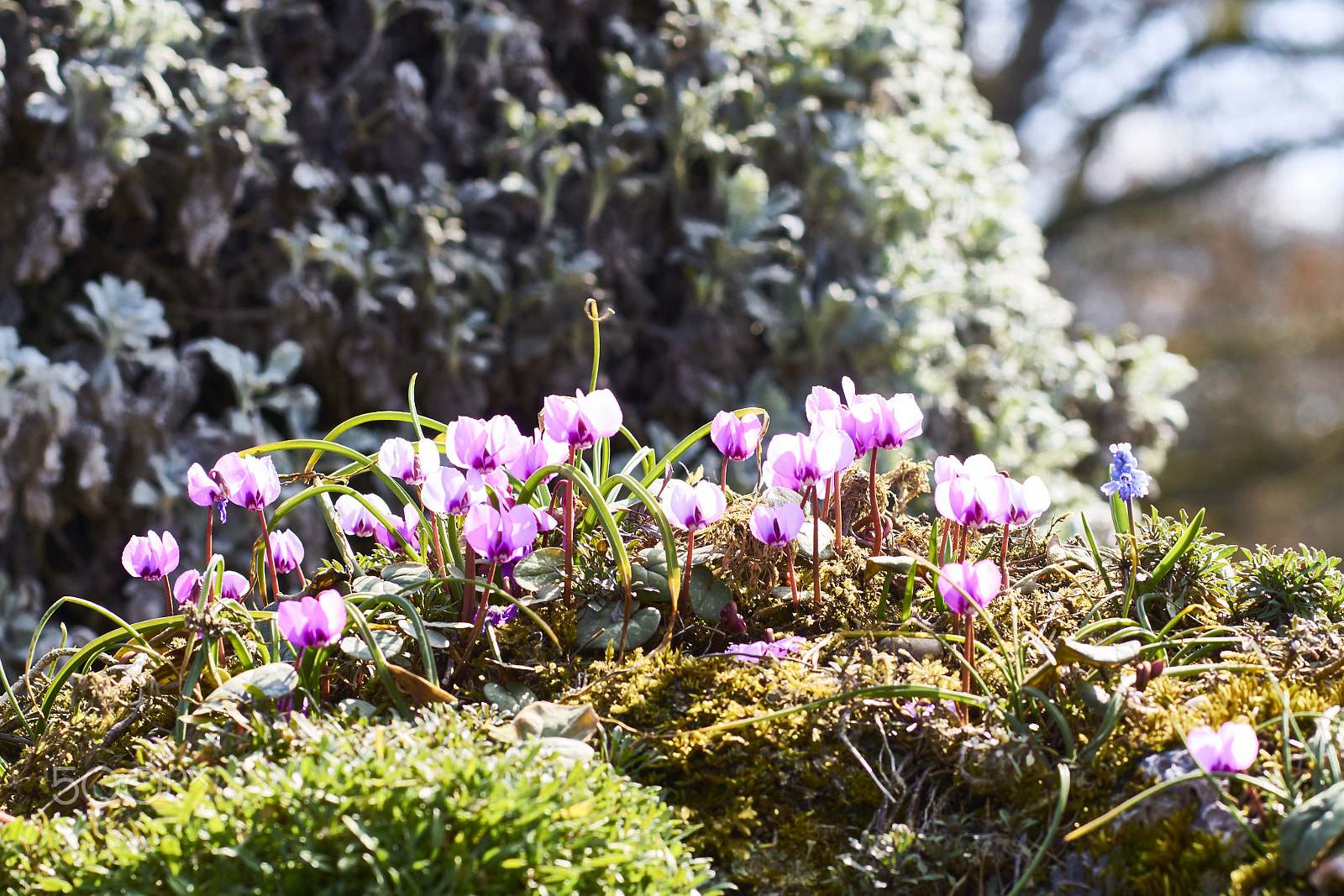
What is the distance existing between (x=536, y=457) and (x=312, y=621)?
0.47 meters

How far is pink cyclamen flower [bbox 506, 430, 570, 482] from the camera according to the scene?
5.37 ft

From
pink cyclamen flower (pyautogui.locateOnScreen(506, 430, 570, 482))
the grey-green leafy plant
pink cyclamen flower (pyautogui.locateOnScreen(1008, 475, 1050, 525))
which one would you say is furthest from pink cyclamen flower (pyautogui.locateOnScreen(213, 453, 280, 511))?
the grey-green leafy plant

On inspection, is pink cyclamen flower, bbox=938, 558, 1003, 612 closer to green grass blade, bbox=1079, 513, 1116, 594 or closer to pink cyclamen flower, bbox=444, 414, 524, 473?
green grass blade, bbox=1079, 513, 1116, 594

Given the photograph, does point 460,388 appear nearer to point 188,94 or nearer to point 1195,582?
point 188,94

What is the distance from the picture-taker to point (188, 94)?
3.21 m

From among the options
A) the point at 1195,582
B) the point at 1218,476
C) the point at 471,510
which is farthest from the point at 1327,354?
the point at 471,510

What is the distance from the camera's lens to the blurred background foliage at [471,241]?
3.13 meters

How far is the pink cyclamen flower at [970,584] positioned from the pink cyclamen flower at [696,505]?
0.33m

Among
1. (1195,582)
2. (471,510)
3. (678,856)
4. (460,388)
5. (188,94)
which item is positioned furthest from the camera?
(460,388)

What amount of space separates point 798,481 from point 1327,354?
13.8m

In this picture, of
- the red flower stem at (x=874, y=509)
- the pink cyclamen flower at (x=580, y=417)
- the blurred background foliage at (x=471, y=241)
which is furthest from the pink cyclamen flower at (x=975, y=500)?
the blurred background foliage at (x=471, y=241)

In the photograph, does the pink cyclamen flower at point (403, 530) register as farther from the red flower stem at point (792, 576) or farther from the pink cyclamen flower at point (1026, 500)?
the pink cyclamen flower at point (1026, 500)

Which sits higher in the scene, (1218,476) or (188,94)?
(1218,476)

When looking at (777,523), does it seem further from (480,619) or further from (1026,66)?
(1026,66)
